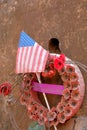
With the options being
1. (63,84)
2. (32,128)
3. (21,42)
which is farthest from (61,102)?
(21,42)

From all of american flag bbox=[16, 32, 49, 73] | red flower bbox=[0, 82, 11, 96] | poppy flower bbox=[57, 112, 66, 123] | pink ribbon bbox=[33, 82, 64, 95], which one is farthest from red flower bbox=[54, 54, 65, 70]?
red flower bbox=[0, 82, 11, 96]

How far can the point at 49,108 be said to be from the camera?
4.27 m

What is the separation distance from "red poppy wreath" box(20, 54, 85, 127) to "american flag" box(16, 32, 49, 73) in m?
0.09

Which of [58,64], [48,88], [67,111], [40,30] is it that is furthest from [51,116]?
[40,30]

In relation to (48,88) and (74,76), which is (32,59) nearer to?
(48,88)

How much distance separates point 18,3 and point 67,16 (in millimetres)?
781

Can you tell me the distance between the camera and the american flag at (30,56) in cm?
418

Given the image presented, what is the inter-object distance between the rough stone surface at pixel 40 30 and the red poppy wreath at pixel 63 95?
120 millimetres

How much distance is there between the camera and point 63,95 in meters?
4.13

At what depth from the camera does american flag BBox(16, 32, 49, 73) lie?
13.7ft

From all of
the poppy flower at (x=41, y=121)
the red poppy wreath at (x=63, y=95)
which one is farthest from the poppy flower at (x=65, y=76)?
the poppy flower at (x=41, y=121)

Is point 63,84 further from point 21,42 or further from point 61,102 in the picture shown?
point 21,42

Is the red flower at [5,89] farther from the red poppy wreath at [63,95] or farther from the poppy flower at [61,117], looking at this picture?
the poppy flower at [61,117]

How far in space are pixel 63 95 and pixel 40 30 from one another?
896mm
